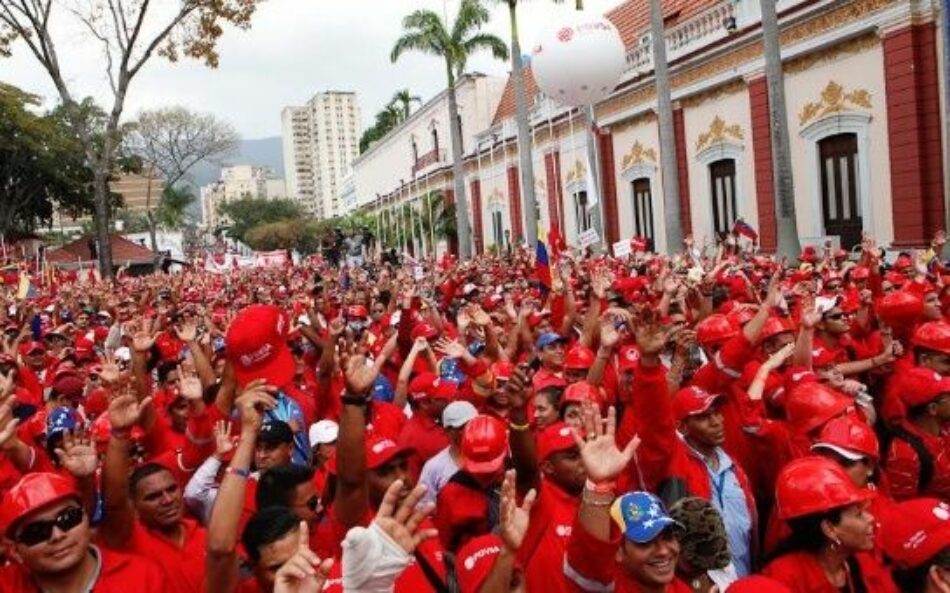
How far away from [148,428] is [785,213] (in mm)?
11718

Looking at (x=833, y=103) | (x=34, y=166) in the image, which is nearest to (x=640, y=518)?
(x=833, y=103)

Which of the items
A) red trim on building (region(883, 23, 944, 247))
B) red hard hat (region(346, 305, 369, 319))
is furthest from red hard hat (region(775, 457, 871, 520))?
red trim on building (region(883, 23, 944, 247))

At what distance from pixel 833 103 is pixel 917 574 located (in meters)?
14.3

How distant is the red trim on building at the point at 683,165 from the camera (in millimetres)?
20547

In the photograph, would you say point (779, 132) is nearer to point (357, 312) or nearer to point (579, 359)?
point (357, 312)

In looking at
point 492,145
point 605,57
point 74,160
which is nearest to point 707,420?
point 605,57

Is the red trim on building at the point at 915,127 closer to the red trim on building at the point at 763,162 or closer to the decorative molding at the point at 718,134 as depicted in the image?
the red trim on building at the point at 763,162

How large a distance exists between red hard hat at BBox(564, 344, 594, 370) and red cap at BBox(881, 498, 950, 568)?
259 cm

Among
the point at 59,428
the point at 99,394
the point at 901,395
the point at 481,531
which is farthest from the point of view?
the point at 99,394

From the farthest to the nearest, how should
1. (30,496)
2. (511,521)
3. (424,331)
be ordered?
(424,331)
(30,496)
(511,521)

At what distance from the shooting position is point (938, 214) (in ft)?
46.8

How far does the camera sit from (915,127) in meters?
14.2

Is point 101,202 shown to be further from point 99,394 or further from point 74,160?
point 99,394

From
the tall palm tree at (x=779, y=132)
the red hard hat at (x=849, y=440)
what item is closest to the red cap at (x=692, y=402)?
the red hard hat at (x=849, y=440)
